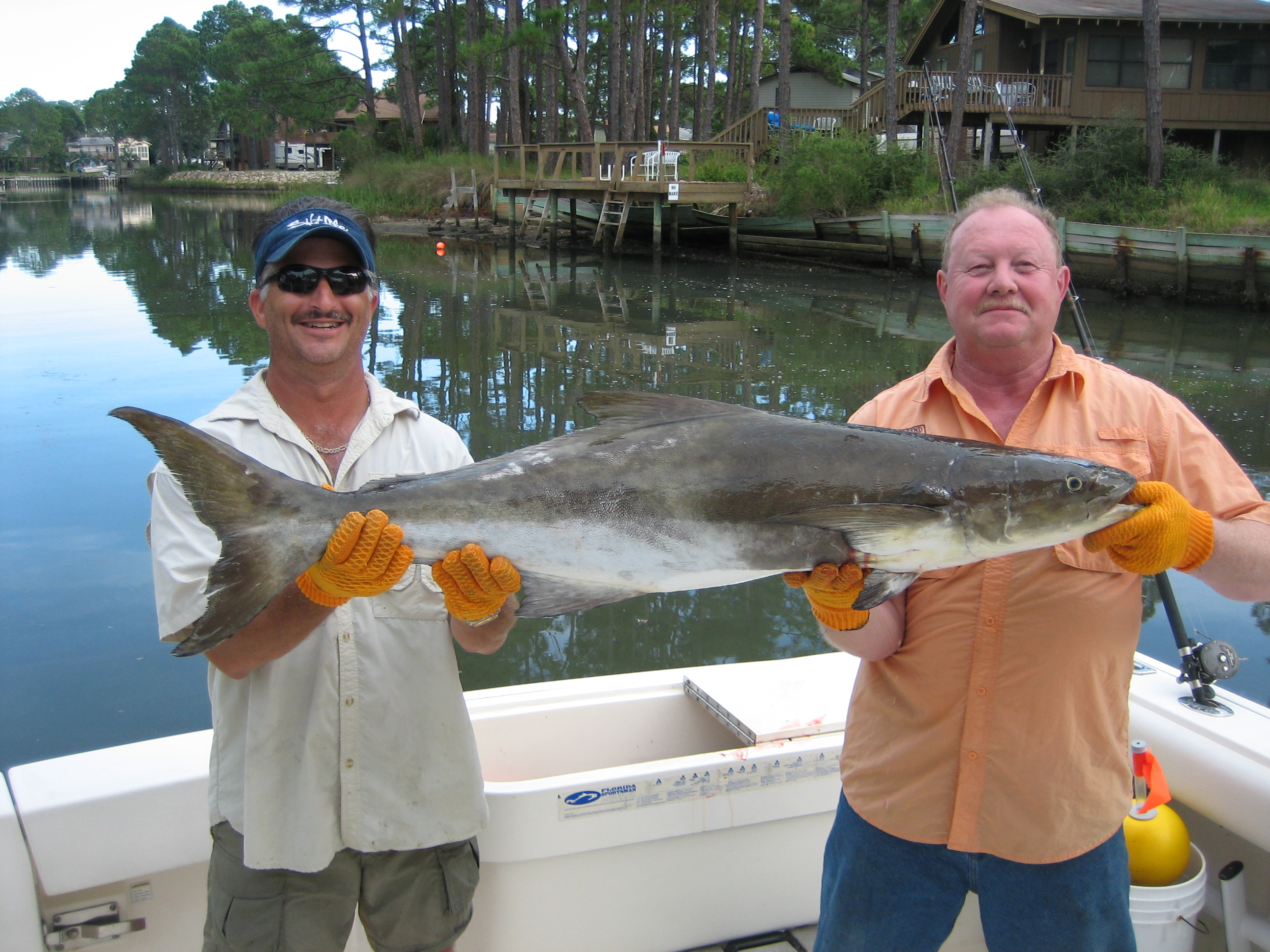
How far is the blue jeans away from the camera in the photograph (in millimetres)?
2422

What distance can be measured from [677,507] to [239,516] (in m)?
1.15

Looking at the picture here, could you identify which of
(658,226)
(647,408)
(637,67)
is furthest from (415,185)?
(647,408)

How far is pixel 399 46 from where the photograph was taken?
52375 mm

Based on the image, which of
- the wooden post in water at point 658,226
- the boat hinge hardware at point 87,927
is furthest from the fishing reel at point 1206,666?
the wooden post in water at point 658,226

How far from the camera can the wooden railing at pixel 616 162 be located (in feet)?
96.7

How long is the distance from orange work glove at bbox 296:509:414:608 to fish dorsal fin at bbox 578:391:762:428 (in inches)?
26.6

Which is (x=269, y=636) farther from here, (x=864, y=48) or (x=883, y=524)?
(x=864, y=48)

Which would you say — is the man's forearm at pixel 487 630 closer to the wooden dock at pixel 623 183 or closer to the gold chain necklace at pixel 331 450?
the gold chain necklace at pixel 331 450

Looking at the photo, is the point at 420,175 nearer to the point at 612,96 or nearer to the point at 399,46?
the point at 612,96

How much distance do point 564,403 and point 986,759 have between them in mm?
10412

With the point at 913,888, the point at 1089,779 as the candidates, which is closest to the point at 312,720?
the point at 913,888

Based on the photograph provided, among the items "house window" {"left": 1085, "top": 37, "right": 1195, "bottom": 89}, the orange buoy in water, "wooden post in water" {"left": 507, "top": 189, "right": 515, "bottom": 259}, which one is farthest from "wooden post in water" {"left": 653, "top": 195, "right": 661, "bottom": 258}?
the orange buoy in water

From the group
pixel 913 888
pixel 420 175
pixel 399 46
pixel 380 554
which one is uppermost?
pixel 399 46

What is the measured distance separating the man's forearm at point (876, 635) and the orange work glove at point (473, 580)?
2.89ft
